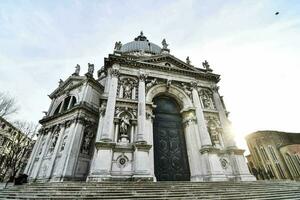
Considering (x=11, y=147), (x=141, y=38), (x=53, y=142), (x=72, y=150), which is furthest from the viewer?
(x=141, y=38)

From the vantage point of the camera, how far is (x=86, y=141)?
12922mm

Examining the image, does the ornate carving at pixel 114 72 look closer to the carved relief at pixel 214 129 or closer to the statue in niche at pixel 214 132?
the carved relief at pixel 214 129

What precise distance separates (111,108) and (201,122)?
6559mm

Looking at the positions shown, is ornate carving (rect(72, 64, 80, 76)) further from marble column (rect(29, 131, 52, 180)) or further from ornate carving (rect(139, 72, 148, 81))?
ornate carving (rect(139, 72, 148, 81))

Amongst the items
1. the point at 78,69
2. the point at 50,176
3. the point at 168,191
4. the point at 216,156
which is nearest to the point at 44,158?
the point at 50,176

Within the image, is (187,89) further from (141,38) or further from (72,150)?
(141,38)

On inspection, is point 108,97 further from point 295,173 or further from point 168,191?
point 295,173

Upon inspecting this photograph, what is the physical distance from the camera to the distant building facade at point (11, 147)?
66.2ft

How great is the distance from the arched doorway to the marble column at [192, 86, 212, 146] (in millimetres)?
1425

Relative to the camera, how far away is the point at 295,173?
1056 inches

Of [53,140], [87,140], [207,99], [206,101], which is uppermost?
[207,99]

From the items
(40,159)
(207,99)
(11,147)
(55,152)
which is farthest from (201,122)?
(11,147)

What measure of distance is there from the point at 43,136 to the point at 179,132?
12591mm

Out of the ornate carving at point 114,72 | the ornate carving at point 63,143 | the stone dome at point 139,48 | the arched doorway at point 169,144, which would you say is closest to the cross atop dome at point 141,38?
the stone dome at point 139,48
